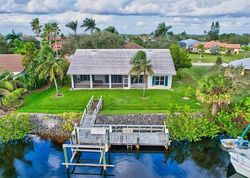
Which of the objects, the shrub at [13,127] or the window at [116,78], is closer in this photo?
the shrub at [13,127]

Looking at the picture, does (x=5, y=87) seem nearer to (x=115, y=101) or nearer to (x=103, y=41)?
(x=115, y=101)

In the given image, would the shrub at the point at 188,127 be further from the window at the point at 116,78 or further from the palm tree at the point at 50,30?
the palm tree at the point at 50,30

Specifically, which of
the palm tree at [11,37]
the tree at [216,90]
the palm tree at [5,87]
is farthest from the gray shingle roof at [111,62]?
the palm tree at [11,37]

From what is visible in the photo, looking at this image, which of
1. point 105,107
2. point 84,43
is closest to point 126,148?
point 105,107

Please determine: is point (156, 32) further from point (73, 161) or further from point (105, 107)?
point (73, 161)

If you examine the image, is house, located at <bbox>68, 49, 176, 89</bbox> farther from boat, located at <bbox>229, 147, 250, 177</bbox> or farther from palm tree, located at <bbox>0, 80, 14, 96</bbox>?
boat, located at <bbox>229, 147, 250, 177</bbox>

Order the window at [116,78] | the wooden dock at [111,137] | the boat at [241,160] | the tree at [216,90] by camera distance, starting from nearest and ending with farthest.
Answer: the boat at [241,160]
the wooden dock at [111,137]
the tree at [216,90]
the window at [116,78]
